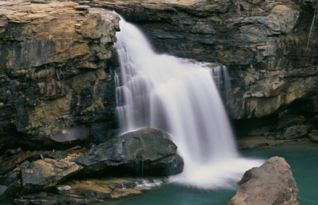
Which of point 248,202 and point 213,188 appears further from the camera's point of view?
point 213,188

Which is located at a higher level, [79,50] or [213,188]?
[79,50]

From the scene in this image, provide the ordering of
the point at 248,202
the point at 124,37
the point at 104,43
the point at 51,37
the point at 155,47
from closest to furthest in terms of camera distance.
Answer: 1. the point at 248,202
2. the point at 51,37
3. the point at 104,43
4. the point at 124,37
5. the point at 155,47

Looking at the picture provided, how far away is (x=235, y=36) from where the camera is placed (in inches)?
672

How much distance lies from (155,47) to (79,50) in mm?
3795

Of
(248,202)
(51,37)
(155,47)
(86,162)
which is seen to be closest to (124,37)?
(155,47)

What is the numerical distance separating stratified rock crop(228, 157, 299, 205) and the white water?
5.50ft

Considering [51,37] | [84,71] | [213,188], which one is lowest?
[213,188]

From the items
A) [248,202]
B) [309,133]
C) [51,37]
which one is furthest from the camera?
[309,133]

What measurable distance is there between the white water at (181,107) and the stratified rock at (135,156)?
2.20 ft

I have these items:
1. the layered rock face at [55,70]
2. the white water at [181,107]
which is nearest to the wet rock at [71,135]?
the layered rock face at [55,70]

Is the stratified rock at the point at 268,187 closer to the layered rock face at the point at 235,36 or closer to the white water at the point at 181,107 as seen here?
the white water at the point at 181,107

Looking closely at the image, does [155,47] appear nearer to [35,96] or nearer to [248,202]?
[35,96]

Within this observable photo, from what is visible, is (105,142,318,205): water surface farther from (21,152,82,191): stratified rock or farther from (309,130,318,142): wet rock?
(309,130,318,142): wet rock

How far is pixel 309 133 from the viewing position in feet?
61.5
